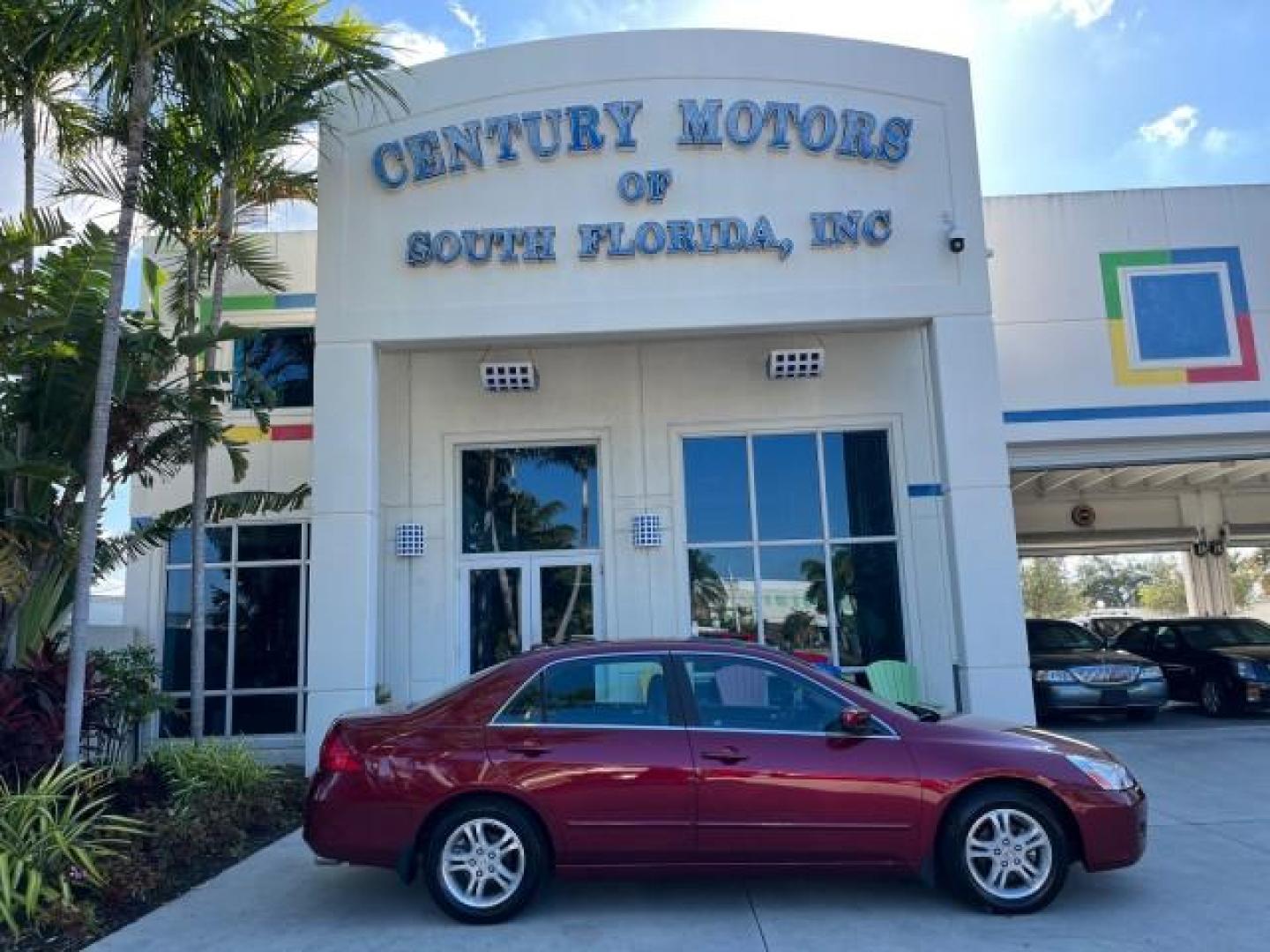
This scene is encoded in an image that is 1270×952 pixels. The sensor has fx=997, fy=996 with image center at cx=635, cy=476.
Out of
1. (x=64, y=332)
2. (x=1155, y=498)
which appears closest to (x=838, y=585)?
(x=64, y=332)

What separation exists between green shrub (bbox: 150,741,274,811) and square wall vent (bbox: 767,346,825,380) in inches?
277

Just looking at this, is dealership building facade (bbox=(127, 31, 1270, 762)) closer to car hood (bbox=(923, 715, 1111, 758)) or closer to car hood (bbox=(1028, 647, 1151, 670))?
car hood (bbox=(1028, 647, 1151, 670))

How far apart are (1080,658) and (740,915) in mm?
9478

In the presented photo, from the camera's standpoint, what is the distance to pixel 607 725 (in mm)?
5582

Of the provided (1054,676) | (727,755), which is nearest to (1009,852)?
(727,755)

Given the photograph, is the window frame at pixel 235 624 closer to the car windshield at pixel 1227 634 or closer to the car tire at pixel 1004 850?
the car tire at pixel 1004 850

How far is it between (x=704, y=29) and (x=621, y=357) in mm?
3853

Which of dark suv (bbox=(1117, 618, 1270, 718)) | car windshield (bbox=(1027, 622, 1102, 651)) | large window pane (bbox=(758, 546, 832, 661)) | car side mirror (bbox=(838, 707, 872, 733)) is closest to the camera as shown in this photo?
car side mirror (bbox=(838, 707, 872, 733))

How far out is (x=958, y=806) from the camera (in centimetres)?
539

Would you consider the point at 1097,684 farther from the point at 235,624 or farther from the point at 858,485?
the point at 235,624

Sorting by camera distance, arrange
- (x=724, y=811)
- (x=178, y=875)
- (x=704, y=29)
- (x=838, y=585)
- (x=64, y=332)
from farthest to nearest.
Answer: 1. (x=838, y=585)
2. (x=704, y=29)
3. (x=64, y=332)
4. (x=178, y=875)
5. (x=724, y=811)

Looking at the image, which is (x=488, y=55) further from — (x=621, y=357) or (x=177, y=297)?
(x=177, y=297)

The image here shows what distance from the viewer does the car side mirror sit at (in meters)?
5.44

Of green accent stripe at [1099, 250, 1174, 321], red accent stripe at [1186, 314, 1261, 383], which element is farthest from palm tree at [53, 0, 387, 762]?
red accent stripe at [1186, 314, 1261, 383]
